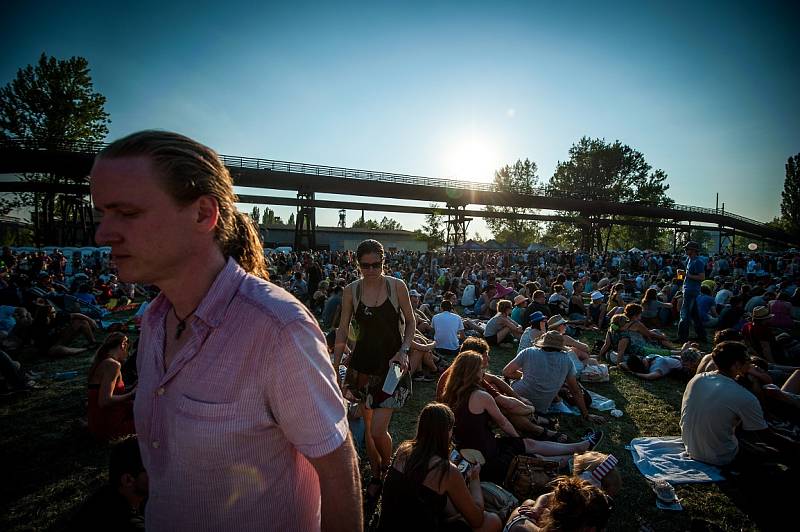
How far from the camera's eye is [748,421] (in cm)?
355

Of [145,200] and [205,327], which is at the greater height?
[145,200]

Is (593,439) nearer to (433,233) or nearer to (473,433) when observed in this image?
(473,433)

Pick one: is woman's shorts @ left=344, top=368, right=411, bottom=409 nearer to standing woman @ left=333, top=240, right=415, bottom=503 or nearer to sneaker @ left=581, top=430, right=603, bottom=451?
standing woman @ left=333, top=240, right=415, bottom=503

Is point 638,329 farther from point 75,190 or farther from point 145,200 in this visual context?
point 75,190

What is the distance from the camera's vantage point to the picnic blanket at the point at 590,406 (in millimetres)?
5184

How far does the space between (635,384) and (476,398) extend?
4.53 m

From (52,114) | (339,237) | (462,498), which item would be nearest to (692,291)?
(462,498)

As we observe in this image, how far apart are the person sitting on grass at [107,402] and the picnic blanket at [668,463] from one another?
554cm

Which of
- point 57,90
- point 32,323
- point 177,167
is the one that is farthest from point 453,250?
point 57,90

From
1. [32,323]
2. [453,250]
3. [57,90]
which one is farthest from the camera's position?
[453,250]

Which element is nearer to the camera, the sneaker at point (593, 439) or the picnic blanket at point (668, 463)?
the picnic blanket at point (668, 463)

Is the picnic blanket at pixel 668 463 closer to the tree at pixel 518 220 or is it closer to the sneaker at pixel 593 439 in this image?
the sneaker at pixel 593 439

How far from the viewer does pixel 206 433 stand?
2.77ft

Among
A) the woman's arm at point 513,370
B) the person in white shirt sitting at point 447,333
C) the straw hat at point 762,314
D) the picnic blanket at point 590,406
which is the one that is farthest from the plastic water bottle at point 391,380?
the straw hat at point 762,314
